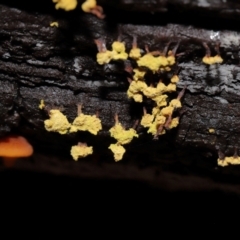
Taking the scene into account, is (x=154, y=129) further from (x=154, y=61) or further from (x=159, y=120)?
(x=154, y=61)

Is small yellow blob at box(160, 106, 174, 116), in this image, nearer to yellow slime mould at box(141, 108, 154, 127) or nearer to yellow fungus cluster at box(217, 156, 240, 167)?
yellow slime mould at box(141, 108, 154, 127)

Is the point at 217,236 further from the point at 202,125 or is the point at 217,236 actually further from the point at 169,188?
the point at 202,125

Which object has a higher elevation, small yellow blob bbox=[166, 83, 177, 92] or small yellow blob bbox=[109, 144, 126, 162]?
small yellow blob bbox=[166, 83, 177, 92]

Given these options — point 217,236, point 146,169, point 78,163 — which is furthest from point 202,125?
point 217,236

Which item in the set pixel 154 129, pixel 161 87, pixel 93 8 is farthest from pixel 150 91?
pixel 93 8

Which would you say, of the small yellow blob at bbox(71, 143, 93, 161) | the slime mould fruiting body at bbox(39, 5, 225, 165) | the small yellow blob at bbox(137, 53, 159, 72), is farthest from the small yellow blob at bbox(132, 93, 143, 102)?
the small yellow blob at bbox(71, 143, 93, 161)

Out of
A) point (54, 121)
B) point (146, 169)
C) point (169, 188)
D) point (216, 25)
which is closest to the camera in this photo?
point (216, 25)
